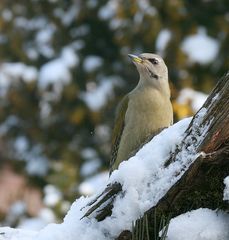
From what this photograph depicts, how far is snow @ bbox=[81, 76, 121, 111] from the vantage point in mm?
12164

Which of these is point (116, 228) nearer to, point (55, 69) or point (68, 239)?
point (68, 239)

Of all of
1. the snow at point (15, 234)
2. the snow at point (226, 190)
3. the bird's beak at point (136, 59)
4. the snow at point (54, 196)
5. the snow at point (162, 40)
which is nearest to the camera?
the snow at point (226, 190)

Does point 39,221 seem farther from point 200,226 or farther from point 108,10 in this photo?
point 200,226

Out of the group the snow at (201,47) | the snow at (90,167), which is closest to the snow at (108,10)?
the snow at (201,47)

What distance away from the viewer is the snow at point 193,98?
10836 millimetres

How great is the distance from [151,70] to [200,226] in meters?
3.13

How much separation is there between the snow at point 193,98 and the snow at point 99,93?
4.32 ft

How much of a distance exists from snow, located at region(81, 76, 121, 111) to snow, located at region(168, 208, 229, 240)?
9669 mm

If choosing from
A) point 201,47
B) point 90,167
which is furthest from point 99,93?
point 201,47

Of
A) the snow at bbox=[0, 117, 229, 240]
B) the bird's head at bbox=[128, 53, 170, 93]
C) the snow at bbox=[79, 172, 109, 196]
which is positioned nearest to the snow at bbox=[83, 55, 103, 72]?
the snow at bbox=[79, 172, 109, 196]

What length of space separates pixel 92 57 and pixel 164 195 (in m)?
10.5

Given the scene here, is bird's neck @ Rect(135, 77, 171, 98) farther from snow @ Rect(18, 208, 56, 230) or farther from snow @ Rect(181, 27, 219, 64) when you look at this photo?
snow @ Rect(181, 27, 219, 64)

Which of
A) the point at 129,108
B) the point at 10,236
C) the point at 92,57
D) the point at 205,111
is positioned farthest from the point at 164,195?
the point at 92,57

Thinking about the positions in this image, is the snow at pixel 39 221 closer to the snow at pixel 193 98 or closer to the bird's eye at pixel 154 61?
the snow at pixel 193 98
